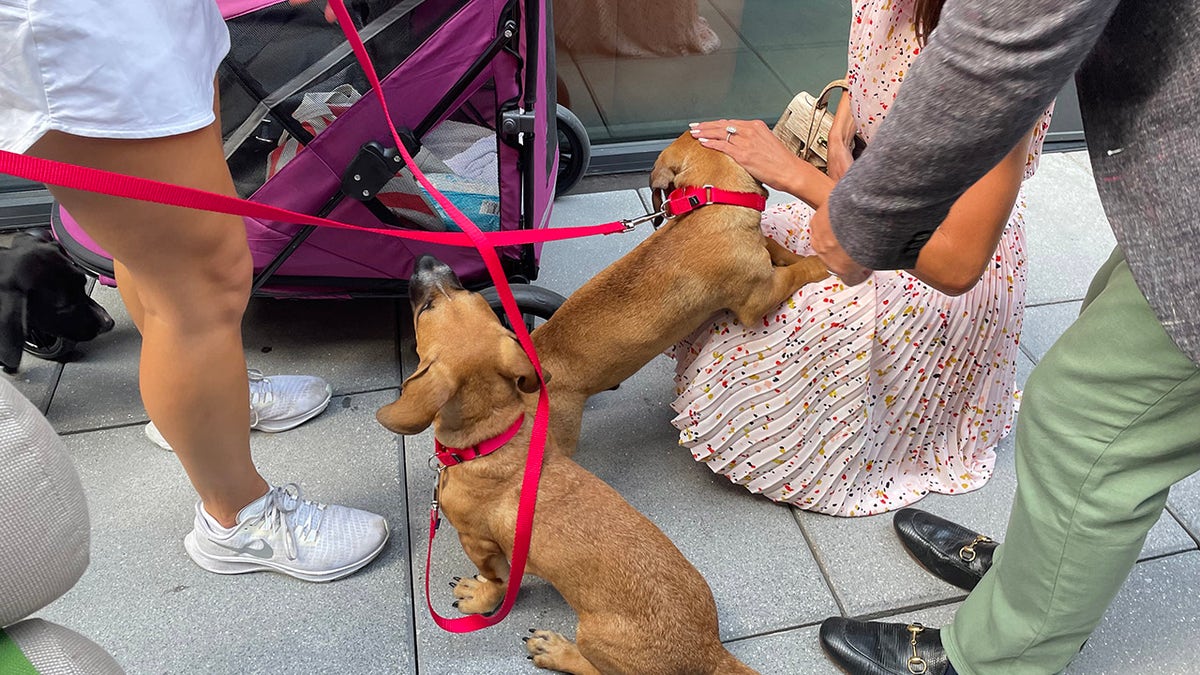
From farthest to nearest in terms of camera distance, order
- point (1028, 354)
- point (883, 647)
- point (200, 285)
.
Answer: point (1028, 354)
point (883, 647)
point (200, 285)

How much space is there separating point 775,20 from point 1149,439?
3.33 metres

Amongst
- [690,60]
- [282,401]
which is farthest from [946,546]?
[690,60]

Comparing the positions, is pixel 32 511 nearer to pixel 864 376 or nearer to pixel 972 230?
pixel 972 230

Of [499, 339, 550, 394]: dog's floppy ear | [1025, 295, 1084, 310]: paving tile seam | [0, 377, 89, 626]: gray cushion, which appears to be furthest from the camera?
[1025, 295, 1084, 310]: paving tile seam

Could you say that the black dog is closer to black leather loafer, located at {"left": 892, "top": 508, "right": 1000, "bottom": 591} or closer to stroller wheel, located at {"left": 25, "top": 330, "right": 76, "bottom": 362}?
stroller wheel, located at {"left": 25, "top": 330, "right": 76, "bottom": 362}

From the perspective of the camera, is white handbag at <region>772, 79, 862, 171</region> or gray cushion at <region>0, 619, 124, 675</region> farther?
white handbag at <region>772, 79, 862, 171</region>

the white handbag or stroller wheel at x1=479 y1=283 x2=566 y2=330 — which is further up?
the white handbag

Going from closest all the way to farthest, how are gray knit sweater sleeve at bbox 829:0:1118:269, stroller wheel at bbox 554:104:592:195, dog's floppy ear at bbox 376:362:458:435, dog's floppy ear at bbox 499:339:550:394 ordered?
gray knit sweater sleeve at bbox 829:0:1118:269, dog's floppy ear at bbox 376:362:458:435, dog's floppy ear at bbox 499:339:550:394, stroller wheel at bbox 554:104:592:195

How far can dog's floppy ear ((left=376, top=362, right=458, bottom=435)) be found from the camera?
1.80 metres

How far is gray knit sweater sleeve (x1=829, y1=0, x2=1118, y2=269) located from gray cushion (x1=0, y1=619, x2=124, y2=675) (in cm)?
122

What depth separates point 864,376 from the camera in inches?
87.9

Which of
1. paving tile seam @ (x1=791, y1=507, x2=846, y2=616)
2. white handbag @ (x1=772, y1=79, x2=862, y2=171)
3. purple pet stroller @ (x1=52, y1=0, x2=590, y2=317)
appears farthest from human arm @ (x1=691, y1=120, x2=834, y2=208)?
paving tile seam @ (x1=791, y1=507, x2=846, y2=616)

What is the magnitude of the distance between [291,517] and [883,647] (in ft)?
5.14

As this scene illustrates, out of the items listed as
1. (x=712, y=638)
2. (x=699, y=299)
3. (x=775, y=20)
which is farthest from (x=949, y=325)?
(x=775, y=20)
